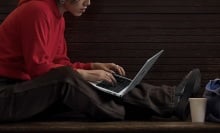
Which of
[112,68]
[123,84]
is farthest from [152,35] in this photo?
[123,84]

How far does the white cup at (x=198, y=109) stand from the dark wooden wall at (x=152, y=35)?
1.86 ft

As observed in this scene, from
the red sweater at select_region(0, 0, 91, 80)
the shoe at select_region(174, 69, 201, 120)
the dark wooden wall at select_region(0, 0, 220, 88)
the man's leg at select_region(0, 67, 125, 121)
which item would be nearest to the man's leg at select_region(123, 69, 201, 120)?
the shoe at select_region(174, 69, 201, 120)

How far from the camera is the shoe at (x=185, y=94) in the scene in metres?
1.38

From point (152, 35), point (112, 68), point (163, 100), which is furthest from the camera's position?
point (152, 35)

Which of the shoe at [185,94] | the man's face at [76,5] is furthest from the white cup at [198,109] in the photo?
the man's face at [76,5]

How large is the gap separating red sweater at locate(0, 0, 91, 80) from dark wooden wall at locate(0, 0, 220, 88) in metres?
0.37

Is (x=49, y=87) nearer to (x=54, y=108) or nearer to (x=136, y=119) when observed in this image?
(x=54, y=108)

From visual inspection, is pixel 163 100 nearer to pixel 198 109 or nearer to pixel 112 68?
pixel 198 109

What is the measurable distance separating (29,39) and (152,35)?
2.27 ft

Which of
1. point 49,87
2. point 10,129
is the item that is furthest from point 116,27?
point 10,129

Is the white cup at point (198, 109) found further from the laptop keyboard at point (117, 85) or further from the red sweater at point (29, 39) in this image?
the red sweater at point (29, 39)

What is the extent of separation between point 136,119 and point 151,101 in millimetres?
85

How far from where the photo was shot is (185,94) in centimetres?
141

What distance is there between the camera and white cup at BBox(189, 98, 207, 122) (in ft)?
4.34
